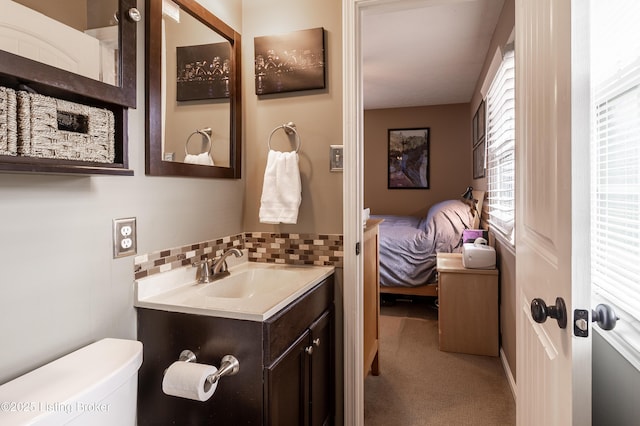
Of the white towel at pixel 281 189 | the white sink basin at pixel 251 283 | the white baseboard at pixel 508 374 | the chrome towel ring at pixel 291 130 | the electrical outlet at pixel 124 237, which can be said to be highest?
the chrome towel ring at pixel 291 130

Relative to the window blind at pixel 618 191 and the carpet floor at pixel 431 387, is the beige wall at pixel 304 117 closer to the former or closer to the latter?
the window blind at pixel 618 191

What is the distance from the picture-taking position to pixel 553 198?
890mm

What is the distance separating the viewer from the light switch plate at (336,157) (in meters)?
1.76

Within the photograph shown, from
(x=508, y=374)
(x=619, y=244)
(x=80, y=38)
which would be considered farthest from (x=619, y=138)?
(x=508, y=374)

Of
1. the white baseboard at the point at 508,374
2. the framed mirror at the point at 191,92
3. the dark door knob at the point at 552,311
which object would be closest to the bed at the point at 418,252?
the white baseboard at the point at 508,374

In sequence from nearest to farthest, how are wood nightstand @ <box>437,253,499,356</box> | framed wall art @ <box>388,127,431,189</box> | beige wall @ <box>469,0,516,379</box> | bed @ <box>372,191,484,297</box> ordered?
beige wall @ <box>469,0,516,379</box>, wood nightstand @ <box>437,253,499,356</box>, bed @ <box>372,191,484,297</box>, framed wall art @ <box>388,127,431,189</box>

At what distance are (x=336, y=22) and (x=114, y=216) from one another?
129cm

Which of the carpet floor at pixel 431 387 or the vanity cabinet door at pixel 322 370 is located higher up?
the vanity cabinet door at pixel 322 370

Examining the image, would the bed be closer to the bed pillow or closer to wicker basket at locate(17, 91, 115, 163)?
the bed pillow

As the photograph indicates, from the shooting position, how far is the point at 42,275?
988 mm

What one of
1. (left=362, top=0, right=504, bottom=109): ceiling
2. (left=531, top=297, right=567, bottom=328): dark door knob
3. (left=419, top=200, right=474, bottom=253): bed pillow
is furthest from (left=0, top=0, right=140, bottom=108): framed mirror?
(left=419, top=200, right=474, bottom=253): bed pillow

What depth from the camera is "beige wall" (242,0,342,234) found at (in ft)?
5.81

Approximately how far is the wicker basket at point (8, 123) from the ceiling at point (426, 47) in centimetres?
145

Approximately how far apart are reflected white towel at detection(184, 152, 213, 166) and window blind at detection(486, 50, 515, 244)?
1.65 meters
